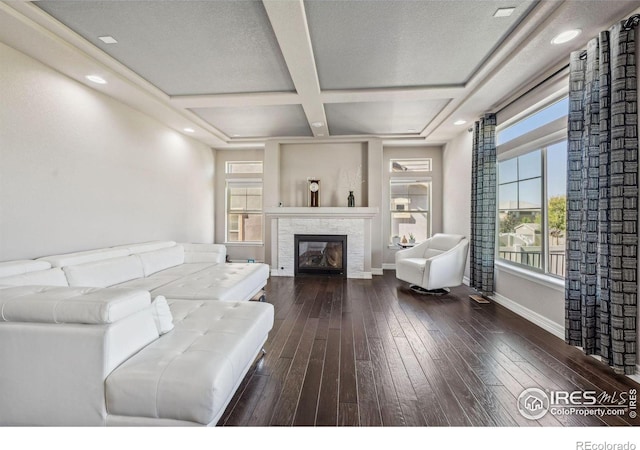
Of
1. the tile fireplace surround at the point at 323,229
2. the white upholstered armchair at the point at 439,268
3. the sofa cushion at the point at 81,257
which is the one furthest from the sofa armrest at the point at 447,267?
the sofa cushion at the point at 81,257

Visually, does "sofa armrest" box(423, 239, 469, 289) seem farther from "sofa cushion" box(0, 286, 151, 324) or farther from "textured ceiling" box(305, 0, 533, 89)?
"sofa cushion" box(0, 286, 151, 324)

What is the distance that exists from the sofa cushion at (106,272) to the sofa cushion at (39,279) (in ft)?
0.25

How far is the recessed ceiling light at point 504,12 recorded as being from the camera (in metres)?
2.17

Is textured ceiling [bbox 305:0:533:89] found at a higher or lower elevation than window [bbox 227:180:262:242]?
higher

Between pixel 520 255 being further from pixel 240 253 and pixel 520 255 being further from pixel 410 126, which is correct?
pixel 240 253

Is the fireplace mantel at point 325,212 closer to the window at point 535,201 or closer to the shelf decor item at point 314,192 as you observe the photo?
the shelf decor item at point 314,192

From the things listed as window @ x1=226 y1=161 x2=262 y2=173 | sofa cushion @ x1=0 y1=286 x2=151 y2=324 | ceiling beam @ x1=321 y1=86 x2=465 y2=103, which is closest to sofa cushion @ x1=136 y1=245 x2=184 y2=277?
sofa cushion @ x1=0 y1=286 x2=151 y2=324

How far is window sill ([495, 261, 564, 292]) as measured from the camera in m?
2.89

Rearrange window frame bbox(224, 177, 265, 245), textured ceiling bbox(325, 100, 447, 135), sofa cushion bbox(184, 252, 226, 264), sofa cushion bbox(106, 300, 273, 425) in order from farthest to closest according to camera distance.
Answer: window frame bbox(224, 177, 265, 245) < sofa cushion bbox(184, 252, 226, 264) < textured ceiling bbox(325, 100, 447, 135) < sofa cushion bbox(106, 300, 273, 425)

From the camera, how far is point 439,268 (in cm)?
423

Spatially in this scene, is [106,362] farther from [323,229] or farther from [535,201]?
[323,229]

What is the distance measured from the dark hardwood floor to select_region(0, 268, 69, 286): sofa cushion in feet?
5.81

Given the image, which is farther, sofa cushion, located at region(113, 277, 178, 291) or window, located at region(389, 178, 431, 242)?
window, located at region(389, 178, 431, 242)

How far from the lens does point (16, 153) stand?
2.54 meters
